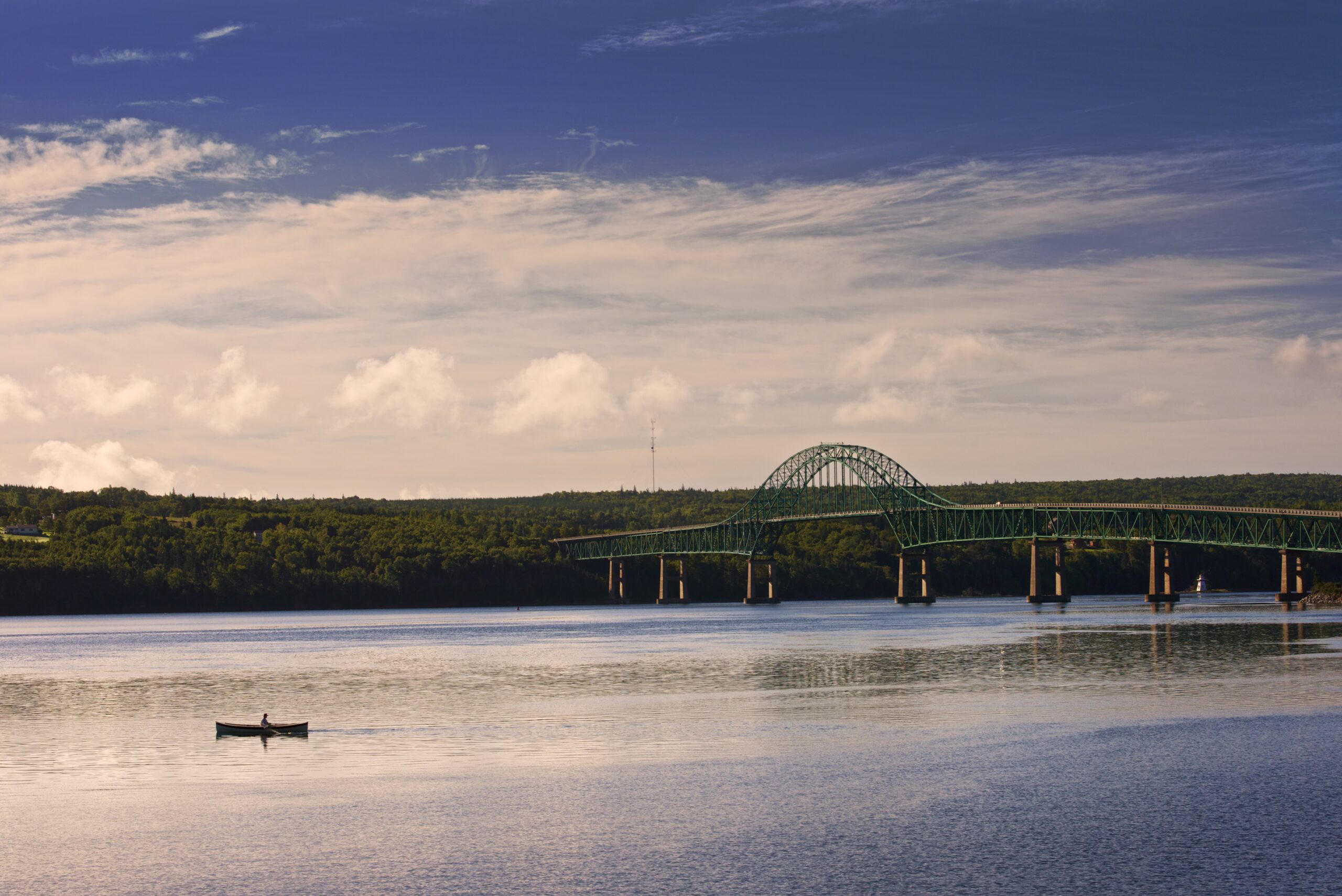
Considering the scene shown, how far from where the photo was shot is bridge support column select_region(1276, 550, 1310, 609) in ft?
574

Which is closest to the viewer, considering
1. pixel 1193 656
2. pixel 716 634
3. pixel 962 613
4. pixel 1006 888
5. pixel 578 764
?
pixel 1006 888

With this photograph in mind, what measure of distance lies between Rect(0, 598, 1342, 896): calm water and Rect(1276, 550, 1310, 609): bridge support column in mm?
97591

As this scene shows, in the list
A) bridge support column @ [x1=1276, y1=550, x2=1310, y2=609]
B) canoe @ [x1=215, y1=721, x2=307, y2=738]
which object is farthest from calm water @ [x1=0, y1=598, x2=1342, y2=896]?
bridge support column @ [x1=1276, y1=550, x2=1310, y2=609]

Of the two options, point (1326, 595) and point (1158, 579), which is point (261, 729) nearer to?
point (1326, 595)

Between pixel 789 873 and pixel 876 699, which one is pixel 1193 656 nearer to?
pixel 876 699

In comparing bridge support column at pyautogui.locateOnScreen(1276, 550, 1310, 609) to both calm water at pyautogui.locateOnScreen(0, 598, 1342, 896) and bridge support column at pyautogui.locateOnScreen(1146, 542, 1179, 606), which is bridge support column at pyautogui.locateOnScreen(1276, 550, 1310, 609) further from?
calm water at pyautogui.locateOnScreen(0, 598, 1342, 896)

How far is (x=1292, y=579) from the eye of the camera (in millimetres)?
182000

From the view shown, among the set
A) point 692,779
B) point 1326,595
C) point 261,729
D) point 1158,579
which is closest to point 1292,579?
point 1326,595

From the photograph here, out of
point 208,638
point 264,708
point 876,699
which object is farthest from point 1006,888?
point 208,638

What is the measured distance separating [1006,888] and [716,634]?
102 m

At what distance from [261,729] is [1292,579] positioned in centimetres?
16356

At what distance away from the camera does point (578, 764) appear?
42750mm

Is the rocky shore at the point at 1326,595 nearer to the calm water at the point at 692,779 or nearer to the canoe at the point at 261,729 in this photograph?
the calm water at the point at 692,779

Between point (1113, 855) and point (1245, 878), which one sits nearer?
point (1245, 878)
